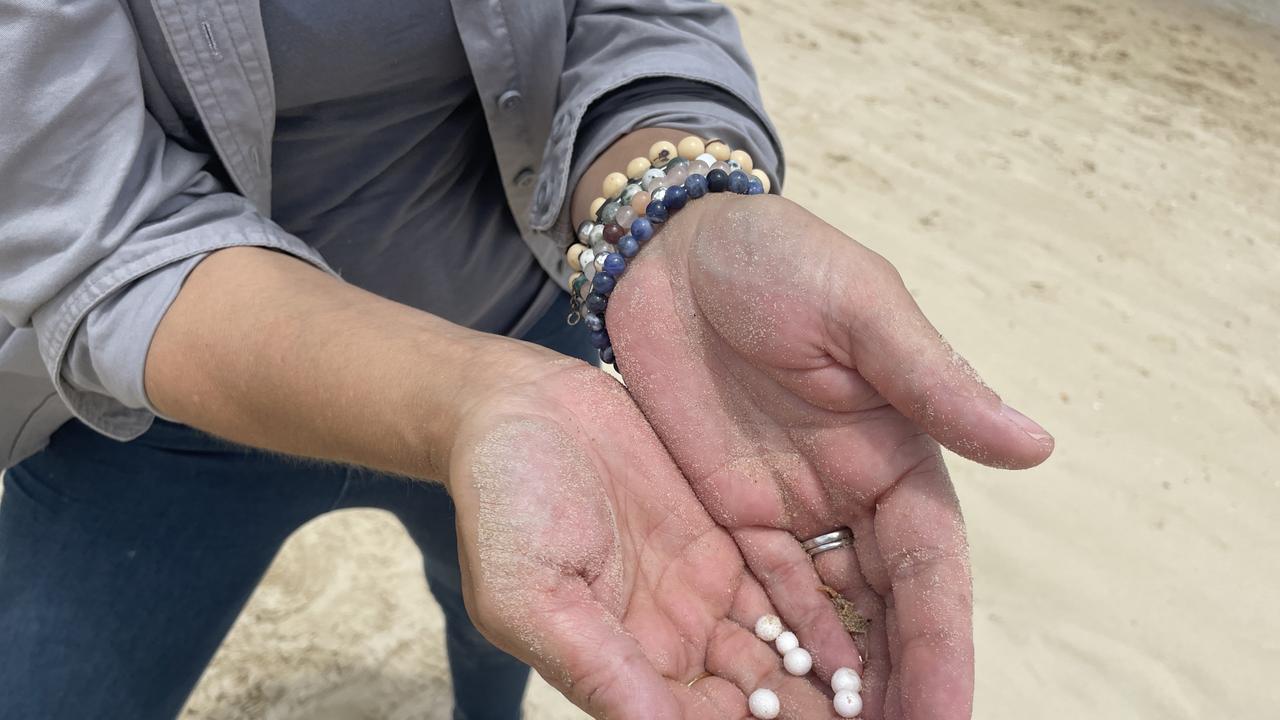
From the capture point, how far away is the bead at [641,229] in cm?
114

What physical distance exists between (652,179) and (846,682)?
61 centimetres

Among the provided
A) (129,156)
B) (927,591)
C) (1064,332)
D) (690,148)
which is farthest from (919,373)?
(1064,332)

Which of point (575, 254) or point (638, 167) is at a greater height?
point (638, 167)

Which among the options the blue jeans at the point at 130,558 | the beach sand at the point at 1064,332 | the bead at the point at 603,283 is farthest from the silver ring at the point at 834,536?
the beach sand at the point at 1064,332

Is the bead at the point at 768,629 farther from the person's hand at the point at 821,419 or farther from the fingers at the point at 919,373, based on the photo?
the fingers at the point at 919,373

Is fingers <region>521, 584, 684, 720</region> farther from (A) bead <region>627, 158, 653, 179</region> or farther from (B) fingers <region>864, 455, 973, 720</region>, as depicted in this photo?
(A) bead <region>627, 158, 653, 179</region>

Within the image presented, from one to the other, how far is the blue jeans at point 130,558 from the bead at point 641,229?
0.51 m

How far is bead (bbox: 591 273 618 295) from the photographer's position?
45.3 inches

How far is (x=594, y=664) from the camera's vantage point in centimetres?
78

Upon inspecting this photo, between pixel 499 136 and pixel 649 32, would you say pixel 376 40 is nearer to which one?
pixel 499 136

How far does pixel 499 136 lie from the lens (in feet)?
3.97

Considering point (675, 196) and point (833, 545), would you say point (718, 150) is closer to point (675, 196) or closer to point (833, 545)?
point (675, 196)

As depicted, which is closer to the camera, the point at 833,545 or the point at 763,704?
the point at 763,704

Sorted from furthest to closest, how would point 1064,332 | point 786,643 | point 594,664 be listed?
point 1064,332
point 786,643
point 594,664
